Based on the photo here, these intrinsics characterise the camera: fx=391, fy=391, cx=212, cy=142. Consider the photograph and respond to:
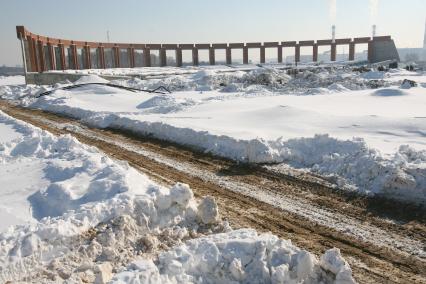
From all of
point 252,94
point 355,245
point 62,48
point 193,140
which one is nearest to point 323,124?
point 193,140

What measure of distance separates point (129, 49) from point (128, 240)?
5882 cm

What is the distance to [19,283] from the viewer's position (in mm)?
4398

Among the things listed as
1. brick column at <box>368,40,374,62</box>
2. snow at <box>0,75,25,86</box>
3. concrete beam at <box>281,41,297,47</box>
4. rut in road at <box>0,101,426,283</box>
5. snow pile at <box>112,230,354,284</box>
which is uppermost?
concrete beam at <box>281,41,297,47</box>

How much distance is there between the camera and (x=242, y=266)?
427 centimetres

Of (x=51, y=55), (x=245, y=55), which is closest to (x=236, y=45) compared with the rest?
(x=245, y=55)

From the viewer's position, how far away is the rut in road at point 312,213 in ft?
16.5

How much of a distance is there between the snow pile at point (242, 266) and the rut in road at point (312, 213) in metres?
0.70

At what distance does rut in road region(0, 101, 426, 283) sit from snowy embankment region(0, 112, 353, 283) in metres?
0.90

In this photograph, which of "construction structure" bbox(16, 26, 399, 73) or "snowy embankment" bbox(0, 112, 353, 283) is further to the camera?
"construction structure" bbox(16, 26, 399, 73)

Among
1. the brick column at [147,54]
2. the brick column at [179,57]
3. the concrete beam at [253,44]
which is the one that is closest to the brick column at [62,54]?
the brick column at [147,54]

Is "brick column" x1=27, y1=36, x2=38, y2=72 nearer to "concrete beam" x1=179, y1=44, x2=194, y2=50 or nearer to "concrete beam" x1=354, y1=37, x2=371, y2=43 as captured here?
"concrete beam" x1=179, y1=44, x2=194, y2=50

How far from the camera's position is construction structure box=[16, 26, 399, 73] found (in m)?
43.6

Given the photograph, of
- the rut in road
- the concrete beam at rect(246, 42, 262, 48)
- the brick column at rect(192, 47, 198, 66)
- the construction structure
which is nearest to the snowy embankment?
the rut in road

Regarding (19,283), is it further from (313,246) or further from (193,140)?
(193,140)
